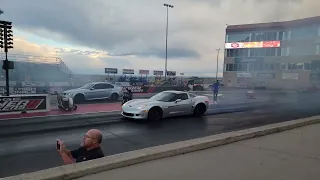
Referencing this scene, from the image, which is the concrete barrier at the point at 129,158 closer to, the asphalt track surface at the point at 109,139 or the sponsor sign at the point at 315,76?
the asphalt track surface at the point at 109,139

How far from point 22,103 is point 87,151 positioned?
7.59 m

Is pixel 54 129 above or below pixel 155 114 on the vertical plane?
below

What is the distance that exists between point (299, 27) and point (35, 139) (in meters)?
8.59

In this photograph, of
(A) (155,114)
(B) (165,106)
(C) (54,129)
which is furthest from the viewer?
(B) (165,106)

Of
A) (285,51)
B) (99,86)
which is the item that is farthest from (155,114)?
(285,51)

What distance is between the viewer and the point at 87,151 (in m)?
2.89

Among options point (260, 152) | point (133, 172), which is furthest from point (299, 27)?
point (133, 172)

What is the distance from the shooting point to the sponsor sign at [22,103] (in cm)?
891

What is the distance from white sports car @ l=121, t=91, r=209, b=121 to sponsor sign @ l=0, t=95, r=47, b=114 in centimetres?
373

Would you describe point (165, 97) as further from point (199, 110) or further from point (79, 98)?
point (79, 98)

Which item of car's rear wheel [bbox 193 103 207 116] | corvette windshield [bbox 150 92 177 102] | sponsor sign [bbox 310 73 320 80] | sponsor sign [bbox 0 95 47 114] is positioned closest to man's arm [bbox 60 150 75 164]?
corvette windshield [bbox 150 92 177 102]

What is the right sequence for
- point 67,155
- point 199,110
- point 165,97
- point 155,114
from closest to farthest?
point 67,155 < point 155,114 < point 165,97 < point 199,110

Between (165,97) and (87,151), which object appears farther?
(165,97)

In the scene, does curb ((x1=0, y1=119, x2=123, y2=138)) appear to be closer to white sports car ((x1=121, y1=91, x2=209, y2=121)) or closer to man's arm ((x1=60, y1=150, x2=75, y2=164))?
white sports car ((x1=121, y1=91, x2=209, y2=121))
